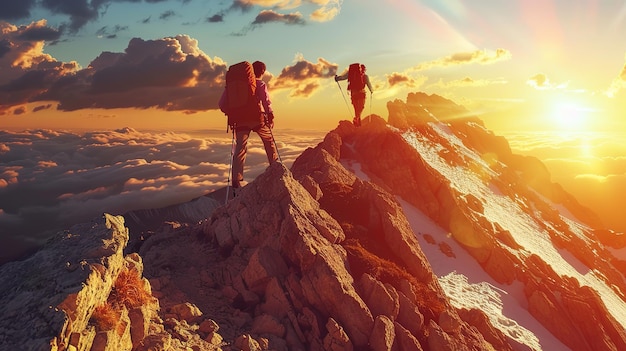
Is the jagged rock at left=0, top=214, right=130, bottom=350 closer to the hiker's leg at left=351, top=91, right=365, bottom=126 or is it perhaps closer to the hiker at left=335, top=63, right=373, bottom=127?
the hiker at left=335, top=63, right=373, bottom=127

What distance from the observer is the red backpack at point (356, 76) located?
3281 cm

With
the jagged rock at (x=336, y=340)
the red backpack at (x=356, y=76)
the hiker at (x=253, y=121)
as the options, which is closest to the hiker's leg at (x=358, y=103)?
the red backpack at (x=356, y=76)

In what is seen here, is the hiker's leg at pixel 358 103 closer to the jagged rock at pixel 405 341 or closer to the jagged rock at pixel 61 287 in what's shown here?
the jagged rock at pixel 405 341

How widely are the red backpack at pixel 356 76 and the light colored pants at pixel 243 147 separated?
15.3m

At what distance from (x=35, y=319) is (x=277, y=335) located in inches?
270

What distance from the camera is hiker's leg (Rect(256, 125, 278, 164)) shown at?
1894cm

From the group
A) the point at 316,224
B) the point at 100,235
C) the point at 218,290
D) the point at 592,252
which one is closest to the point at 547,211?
the point at 592,252

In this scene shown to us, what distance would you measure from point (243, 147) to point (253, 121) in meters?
1.31

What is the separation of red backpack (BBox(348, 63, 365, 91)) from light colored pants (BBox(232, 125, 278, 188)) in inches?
602

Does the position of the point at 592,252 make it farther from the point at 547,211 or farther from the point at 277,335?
the point at 277,335

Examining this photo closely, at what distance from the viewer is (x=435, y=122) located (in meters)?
71.4

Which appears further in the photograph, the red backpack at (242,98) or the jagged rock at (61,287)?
the red backpack at (242,98)

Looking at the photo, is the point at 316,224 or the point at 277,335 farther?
the point at 316,224

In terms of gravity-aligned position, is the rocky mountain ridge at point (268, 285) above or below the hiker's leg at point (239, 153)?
below
